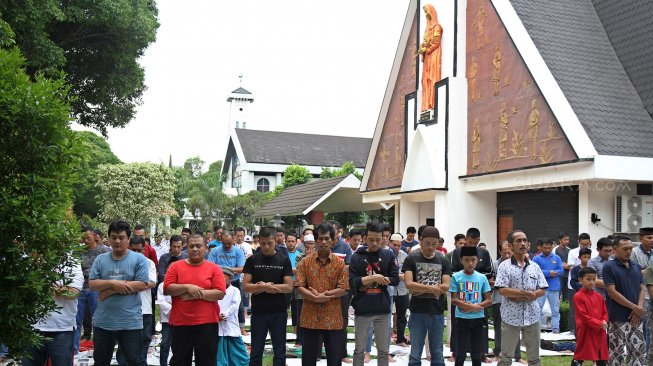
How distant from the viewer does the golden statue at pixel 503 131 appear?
1927cm

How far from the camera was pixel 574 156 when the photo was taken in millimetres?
16016

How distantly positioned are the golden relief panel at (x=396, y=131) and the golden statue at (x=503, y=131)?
19.8 ft

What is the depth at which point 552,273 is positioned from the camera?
41.8 feet

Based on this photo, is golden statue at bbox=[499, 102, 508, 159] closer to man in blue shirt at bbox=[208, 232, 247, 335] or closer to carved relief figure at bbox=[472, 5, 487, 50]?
carved relief figure at bbox=[472, 5, 487, 50]

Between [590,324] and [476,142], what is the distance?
517 inches

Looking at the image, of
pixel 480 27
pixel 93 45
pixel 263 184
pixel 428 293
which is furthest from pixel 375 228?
pixel 263 184

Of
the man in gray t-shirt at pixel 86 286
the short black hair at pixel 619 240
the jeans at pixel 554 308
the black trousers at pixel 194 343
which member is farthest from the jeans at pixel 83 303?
the jeans at pixel 554 308

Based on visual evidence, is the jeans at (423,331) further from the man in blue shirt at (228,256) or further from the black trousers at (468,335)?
the man in blue shirt at (228,256)

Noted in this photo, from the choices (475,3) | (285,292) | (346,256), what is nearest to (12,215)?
(285,292)

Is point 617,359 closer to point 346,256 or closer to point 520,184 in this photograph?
point 346,256

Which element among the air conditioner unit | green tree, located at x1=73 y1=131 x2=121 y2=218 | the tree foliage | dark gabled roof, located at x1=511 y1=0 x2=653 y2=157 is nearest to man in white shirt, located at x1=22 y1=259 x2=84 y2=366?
dark gabled roof, located at x1=511 y1=0 x2=653 y2=157

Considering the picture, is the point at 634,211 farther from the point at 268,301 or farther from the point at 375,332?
the point at 268,301

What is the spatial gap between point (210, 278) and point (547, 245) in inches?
311

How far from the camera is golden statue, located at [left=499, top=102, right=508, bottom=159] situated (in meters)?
19.3
